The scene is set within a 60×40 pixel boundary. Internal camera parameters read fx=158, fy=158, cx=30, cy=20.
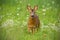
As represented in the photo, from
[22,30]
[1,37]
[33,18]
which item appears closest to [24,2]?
[33,18]

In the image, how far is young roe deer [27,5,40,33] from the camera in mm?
1648

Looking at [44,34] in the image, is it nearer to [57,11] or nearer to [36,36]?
[36,36]

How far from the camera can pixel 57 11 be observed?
1653 mm

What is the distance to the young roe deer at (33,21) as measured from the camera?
165 centimetres

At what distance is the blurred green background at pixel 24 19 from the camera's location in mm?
1652

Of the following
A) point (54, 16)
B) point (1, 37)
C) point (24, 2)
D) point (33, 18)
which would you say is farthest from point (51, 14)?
point (1, 37)

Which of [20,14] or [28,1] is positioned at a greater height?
[28,1]

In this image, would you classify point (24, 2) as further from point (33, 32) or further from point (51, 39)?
point (51, 39)

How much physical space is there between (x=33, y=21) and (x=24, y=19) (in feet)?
0.32

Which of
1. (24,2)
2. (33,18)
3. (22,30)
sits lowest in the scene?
(22,30)

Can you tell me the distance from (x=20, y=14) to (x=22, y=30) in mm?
170

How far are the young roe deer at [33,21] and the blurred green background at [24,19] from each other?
0.03 m

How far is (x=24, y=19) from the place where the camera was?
1661mm

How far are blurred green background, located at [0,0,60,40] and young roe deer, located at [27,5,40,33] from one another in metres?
0.03
